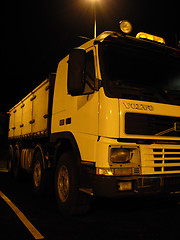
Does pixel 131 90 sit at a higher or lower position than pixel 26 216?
higher

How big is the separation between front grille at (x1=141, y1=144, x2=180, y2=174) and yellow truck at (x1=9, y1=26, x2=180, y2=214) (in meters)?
0.01

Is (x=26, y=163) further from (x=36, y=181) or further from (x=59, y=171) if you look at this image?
(x=59, y=171)

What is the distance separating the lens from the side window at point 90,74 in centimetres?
431

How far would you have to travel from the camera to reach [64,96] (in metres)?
5.27

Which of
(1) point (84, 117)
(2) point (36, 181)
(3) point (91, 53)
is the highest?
(3) point (91, 53)

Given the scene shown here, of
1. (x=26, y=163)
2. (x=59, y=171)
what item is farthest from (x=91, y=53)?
(x=26, y=163)

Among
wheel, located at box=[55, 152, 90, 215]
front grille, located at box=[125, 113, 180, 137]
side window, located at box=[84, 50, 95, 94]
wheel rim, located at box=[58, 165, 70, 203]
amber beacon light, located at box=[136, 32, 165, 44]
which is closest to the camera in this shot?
front grille, located at box=[125, 113, 180, 137]

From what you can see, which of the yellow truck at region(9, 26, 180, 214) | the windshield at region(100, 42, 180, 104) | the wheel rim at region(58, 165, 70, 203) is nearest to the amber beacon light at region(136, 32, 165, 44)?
the yellow truck at region(9, 26, 180, 214)

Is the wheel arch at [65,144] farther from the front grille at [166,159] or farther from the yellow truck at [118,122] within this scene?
the front grille at [166,159]

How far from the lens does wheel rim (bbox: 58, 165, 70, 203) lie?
4.80 m

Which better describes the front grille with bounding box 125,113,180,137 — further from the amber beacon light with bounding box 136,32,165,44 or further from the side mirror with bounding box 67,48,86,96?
the amber beacon light with bounding box 136,32,165,44

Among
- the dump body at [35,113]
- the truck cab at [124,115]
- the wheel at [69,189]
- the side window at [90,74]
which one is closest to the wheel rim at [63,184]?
the wheel at [69,189]

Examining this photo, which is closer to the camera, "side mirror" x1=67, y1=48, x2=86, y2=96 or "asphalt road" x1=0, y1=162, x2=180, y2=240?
"asphalt road" x1=0, y1=162, x2=180, y2=240

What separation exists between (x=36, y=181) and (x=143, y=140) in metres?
3.53
